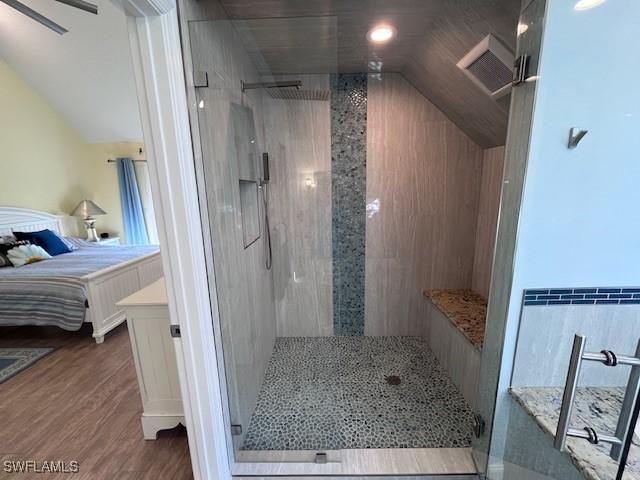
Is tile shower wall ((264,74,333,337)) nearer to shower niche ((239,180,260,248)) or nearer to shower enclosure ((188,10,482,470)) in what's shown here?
shower enclosure ((188,10,482,470))

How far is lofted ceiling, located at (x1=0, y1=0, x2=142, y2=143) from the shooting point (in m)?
2.71

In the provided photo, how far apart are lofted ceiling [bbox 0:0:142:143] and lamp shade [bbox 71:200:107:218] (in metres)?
1.16

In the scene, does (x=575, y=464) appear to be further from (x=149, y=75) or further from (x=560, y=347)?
(x=149, y=75)

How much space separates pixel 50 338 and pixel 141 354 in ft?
7.17

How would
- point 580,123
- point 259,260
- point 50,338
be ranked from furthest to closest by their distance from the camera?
point 50,338, point 259,260, point 580,123

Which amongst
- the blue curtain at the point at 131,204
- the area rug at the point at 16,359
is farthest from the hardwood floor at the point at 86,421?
the blue curtain at the point at 131,204

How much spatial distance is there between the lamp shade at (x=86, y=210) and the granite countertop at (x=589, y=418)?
587 centimetres

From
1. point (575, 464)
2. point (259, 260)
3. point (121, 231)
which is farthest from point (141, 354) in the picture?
point (121, 231)

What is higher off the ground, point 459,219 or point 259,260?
point 459,219

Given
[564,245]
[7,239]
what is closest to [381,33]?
[564,245]

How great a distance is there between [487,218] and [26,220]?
18.8ft

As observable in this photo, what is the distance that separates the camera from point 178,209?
3.50 ft

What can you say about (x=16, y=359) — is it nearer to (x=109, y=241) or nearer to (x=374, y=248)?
(x=109, y=241)

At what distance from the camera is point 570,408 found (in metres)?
0.73
